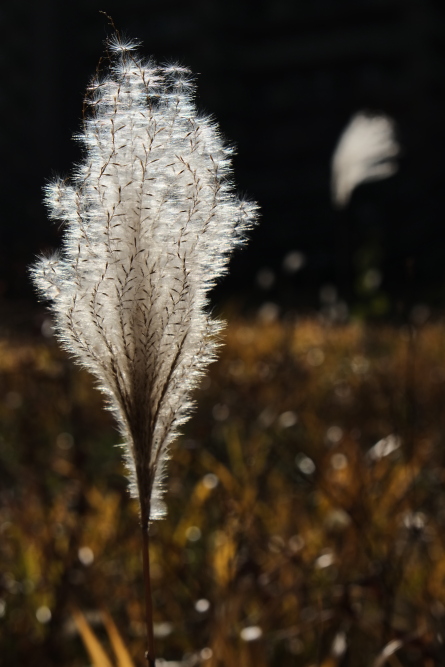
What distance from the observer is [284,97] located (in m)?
28.3

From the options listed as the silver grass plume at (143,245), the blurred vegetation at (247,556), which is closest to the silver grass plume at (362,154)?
the blurred vegetation at (247,556)

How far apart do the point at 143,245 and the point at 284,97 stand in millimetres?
29193

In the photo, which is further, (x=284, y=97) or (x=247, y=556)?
(x=284, y=97)

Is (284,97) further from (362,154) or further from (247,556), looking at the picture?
(247,556)

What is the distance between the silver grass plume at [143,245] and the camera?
749 mm

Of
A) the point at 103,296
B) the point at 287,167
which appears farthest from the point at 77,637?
the point at 287,167

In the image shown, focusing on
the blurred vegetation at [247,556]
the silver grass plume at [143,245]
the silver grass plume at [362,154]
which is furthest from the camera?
the silver grass plume at [362,154]

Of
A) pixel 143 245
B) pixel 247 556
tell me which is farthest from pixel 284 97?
pixel 143 245

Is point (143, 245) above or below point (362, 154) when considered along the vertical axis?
below

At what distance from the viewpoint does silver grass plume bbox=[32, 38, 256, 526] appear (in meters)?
0.75

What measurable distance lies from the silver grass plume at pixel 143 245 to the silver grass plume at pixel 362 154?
1.47 m

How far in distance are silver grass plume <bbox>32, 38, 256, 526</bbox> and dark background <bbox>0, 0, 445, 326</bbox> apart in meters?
22.1

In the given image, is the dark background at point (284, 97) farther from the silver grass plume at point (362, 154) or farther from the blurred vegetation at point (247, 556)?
the blurred vegetation at point (247, 556)

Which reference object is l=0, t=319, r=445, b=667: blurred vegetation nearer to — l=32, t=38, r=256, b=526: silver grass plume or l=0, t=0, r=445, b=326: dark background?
l=32, t=38, r=256, b=526: silver grass plume
